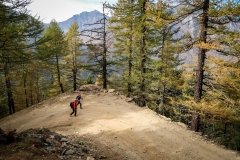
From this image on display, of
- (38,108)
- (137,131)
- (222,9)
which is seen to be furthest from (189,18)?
(38,108)

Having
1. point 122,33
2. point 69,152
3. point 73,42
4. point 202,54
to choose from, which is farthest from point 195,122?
point 73,42

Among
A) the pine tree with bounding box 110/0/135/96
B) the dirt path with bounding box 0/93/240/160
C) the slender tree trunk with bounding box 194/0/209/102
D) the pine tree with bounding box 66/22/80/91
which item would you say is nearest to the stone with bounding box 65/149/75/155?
the dirt path with bounding box 0/93/240/160

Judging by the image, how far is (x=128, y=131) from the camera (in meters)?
17.0

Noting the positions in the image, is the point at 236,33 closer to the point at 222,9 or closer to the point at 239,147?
the point at 222,9

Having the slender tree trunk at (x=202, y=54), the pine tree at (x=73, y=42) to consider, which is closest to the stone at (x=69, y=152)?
the slender tree trunk at (x=202, y=54)

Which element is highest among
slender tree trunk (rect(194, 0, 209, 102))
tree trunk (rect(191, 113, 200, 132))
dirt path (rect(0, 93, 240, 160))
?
slender tree trunk (rect(194, 0, 209, 102))

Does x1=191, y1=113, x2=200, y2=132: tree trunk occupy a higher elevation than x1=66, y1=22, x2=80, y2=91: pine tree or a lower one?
lower

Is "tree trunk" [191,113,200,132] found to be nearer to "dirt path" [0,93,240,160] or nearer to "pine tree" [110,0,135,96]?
"dirt path" [0,93,240,160]

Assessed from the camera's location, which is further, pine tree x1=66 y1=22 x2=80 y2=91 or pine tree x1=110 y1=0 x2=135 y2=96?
pine tree x1=66 y1=22 x2=80 y2=91

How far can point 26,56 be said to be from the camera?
20281mm

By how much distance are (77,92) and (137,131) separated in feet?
56.2

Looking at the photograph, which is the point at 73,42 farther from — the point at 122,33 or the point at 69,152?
the point at 69,152

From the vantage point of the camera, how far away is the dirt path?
14125 mm

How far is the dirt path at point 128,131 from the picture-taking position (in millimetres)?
14125
